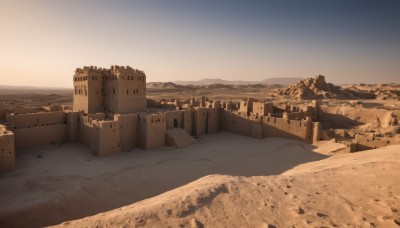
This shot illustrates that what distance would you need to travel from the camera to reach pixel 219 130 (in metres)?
30.4

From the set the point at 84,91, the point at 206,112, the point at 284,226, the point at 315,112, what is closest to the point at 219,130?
the point at 206,112

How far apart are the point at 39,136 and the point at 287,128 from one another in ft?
67.7

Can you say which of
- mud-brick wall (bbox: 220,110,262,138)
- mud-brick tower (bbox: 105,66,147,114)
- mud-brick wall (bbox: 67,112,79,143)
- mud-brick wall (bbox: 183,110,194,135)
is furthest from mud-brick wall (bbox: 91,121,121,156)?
mud-brick wall (bbox: 220,110,262,138)

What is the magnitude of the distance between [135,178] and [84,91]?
1409cm

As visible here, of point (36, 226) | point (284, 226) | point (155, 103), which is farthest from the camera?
point (155, 103)

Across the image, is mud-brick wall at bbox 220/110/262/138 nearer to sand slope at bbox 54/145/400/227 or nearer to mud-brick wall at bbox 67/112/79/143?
mud-brick wall at bbox 67/112/79/143

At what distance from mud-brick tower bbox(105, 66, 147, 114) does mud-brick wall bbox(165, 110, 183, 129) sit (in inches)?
170

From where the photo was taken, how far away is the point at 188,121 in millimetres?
27812

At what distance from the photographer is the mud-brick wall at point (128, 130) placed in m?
22.1

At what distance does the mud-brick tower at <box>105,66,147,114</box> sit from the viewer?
87.0ft

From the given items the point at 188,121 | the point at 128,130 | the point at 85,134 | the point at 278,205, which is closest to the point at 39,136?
the point at 85,134

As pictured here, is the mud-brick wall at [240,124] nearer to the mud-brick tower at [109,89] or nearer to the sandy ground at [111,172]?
the sandy ground at [111,172]

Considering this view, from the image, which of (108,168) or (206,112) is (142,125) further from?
(206,112)

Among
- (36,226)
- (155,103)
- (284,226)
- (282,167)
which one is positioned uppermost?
(155,103)
